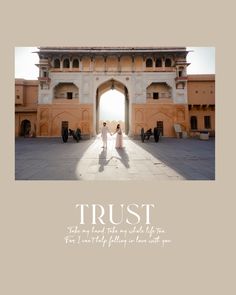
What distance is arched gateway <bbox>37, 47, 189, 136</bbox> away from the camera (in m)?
21.2

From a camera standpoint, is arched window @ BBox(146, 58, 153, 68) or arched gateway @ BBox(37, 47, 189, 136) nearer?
arched gateway @ BBox(37, 47, 189, 136)

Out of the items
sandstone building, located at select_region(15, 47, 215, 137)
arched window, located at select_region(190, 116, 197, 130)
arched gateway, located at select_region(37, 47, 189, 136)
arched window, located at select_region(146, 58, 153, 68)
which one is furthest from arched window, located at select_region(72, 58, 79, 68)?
arched window, located at select_region(190, 116, 197, 130)

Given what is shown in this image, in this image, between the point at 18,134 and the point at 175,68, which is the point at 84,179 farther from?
the point at 18,134

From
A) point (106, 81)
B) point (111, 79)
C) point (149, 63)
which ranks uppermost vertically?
point (149, 63)

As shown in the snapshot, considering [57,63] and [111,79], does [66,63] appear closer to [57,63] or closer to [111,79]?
A: [57,63]

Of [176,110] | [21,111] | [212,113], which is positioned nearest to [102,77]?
[176,110]

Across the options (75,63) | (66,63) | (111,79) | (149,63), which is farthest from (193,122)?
(66,63)

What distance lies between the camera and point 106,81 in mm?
21438

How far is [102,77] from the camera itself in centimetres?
2117

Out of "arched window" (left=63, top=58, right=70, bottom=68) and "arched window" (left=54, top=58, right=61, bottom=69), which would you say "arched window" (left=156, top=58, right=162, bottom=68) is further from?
"arched window" (left=54, top=58, right=61, bottom=69)

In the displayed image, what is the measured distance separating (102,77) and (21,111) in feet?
30.4

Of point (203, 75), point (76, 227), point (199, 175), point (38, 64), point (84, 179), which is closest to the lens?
point (76, 227)

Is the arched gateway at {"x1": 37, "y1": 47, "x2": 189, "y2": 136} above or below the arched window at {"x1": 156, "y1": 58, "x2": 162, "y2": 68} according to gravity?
below

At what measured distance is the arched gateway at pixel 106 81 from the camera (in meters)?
21.2
